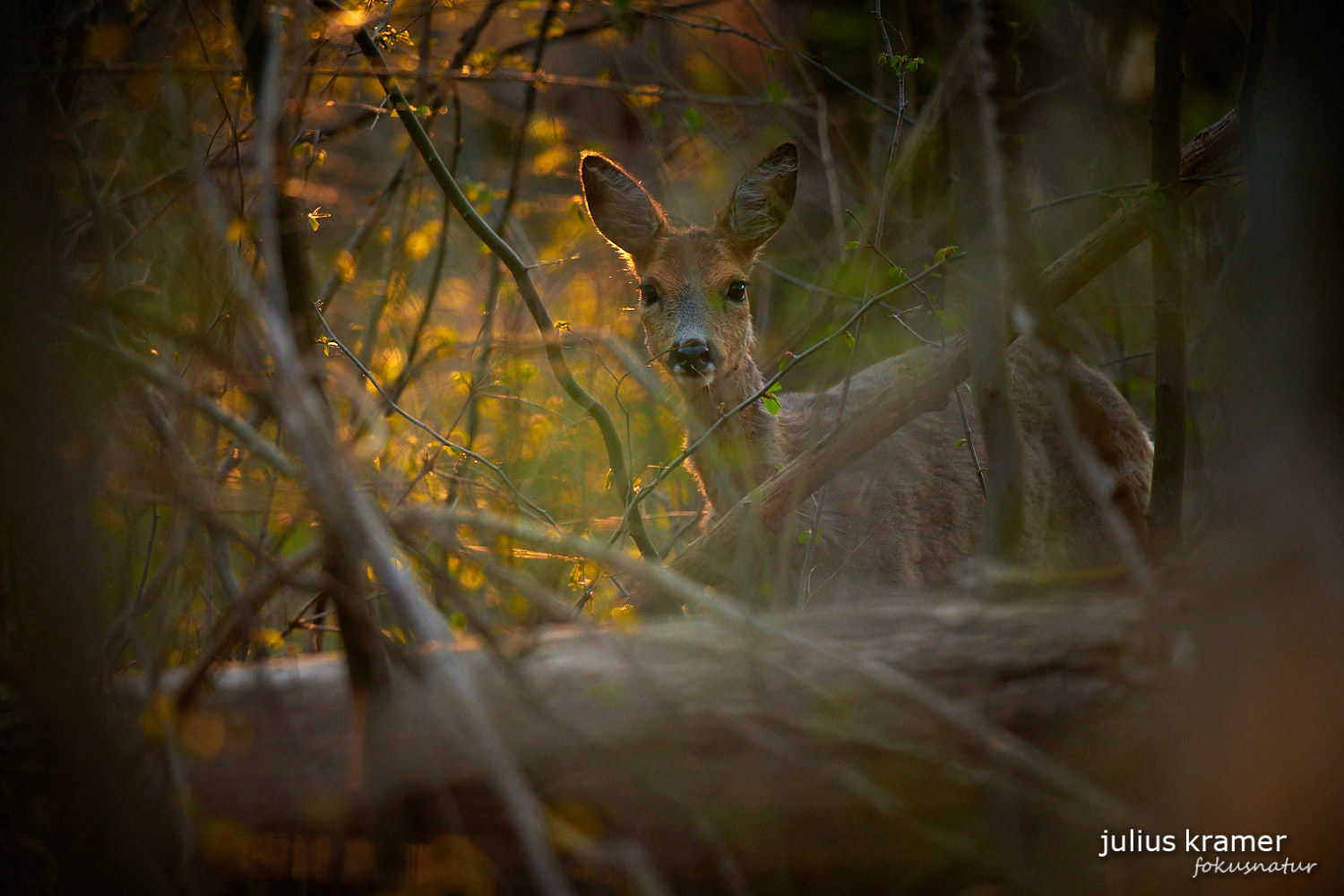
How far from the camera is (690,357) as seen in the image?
14.8ft

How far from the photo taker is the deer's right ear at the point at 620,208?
5.04 m

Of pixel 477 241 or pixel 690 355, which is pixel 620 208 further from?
pixel 477 241

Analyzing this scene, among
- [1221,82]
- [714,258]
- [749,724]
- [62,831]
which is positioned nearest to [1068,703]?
[749,724]

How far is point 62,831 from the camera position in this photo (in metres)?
1.79

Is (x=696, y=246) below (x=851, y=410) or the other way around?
the other way around

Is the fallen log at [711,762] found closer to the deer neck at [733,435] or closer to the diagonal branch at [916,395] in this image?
the diagonal branch at [916,395]

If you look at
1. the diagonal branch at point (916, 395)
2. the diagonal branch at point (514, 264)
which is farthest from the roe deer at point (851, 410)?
the diagonal branch at point (916, 395)

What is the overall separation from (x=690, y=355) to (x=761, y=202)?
4.06 feet

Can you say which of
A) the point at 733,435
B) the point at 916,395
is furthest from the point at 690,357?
the point at 916,395

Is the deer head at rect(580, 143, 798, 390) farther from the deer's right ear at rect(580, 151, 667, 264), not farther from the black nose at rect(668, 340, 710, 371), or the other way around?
the black nose at rect(668, 340, 710, 371)

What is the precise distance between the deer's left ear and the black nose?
1005 millimetres

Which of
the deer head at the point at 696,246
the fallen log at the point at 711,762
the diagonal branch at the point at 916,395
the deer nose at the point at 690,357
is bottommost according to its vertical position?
the fallen log at the point at 711,762

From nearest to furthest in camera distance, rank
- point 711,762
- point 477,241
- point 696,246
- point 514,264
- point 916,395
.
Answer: point 711,762, point 916,395, point 514,264, point 696,246, point 477,241

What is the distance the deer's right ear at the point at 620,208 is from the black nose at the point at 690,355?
1.03m
